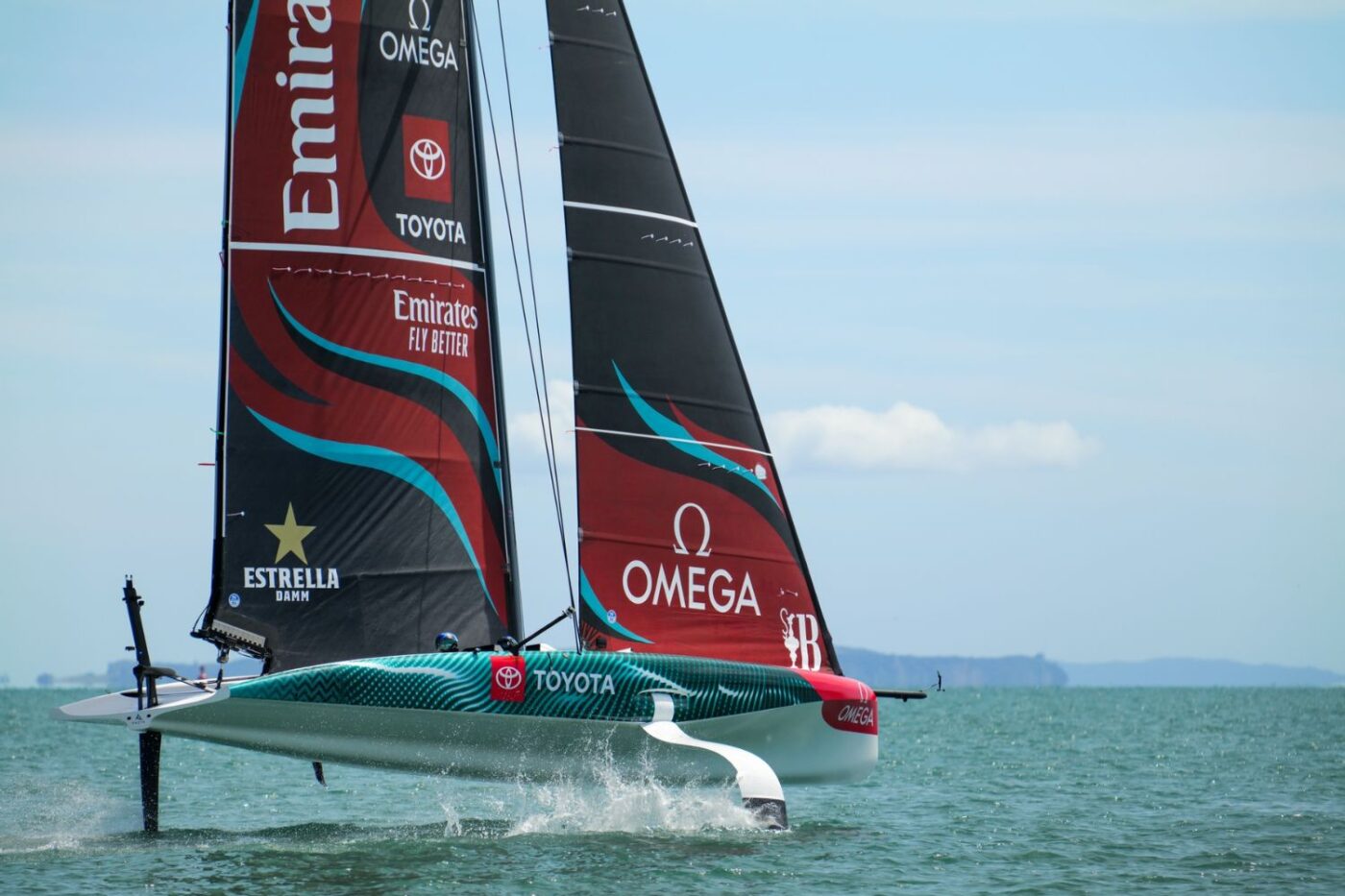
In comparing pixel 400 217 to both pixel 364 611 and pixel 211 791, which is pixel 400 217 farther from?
pixel 211 791

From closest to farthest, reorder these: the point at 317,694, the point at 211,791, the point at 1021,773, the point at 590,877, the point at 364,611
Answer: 1. the point at 590,877
2. the point at 317,694
3. the point at 364,611
4. the point at 211,791
5. the point at 1021,773

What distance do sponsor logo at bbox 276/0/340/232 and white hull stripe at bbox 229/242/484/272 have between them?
0.18 m

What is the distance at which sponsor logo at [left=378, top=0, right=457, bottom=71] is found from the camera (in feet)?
55.1

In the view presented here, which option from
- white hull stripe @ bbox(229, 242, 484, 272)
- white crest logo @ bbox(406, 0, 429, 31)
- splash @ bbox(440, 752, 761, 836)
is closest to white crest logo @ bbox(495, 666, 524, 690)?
splash @ bbox(440, 752, 761, 836)

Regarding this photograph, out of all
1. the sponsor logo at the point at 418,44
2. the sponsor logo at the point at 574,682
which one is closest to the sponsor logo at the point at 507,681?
the sponsor logo at the point at 574,682

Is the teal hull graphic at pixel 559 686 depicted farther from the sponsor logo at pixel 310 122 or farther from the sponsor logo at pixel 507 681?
the sponsor logo at pixel 310 122

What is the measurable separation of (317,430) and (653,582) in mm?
3551

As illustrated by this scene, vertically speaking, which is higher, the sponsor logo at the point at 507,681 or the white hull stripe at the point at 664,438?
the white hull stripe at the point at 664,438

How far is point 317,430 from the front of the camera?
16.4 metres

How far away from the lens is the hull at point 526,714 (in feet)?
50.1

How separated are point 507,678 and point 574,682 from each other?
2.03ft

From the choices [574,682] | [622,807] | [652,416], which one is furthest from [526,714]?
[652,416]

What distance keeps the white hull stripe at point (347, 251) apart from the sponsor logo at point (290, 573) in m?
2.47

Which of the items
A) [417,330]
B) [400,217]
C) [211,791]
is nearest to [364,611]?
[417,330]
